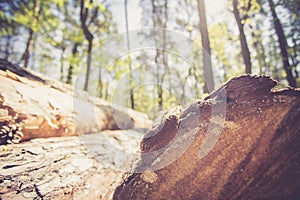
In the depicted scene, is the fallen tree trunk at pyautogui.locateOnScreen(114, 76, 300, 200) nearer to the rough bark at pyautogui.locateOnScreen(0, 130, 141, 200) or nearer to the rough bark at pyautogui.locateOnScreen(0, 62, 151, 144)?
the rough bark at pyautogui.locateOnScreen(0, 130, 141, 200)

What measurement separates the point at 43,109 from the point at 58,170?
4.65ft

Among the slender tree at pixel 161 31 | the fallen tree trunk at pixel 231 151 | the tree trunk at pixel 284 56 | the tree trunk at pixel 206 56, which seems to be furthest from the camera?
the slender tree at pixel 161 31

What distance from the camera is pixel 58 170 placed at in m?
2.45

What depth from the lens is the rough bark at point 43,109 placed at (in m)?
2.87

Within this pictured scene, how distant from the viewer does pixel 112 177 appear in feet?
8.89

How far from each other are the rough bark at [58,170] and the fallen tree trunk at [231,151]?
56 cm

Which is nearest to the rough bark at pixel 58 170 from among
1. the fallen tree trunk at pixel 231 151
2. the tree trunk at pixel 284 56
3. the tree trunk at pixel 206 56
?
the fallen tree trunk at pixel 231 151

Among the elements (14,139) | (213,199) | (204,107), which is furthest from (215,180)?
(14,139)

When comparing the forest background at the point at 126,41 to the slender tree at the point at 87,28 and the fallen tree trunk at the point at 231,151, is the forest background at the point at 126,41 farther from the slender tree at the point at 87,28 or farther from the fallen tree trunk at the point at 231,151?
the fallen tree trunk at the point at 231,151

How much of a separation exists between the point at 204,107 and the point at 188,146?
0.47 meters

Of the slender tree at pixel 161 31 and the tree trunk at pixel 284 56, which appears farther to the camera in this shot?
the slender tree at pixel 161 31

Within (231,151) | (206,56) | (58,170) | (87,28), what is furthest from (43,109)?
(87,28)

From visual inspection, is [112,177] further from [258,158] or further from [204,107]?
[258,158]

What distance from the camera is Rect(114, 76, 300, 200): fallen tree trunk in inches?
67.1
